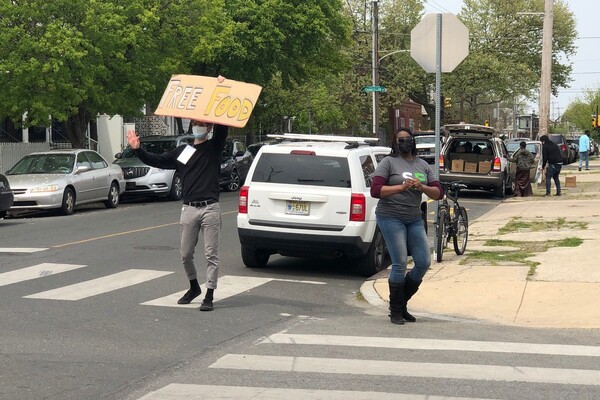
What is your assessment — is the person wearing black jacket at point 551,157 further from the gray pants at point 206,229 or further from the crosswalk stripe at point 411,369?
the crosswalk stripe at point 411,369

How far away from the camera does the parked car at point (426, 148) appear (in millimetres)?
37219

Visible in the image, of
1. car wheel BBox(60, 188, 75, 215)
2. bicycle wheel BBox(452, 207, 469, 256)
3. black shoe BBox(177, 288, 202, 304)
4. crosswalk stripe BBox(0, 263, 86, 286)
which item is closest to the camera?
black shoe BBox(177, 288, 202, 304)

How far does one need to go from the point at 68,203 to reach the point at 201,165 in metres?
13.3

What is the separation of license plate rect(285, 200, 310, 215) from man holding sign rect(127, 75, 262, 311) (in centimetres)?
268

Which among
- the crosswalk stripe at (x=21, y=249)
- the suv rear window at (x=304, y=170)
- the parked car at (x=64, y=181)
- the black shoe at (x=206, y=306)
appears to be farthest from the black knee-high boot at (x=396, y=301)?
the parked car at (x=64, y=181)

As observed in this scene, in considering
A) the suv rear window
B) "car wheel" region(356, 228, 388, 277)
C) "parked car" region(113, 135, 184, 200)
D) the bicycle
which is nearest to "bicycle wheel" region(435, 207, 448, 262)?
the bicycle

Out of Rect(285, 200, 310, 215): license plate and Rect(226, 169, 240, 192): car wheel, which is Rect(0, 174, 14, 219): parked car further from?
Rect(226, 169, 240, 192): car wheel

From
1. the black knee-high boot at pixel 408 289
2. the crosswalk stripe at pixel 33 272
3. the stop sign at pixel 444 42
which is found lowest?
the crosswalk stripe at pixel 33 272

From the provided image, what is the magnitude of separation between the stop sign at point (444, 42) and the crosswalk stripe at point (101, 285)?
4.71 meters

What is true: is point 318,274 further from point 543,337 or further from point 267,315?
point 543,337

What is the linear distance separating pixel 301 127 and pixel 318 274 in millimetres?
51629

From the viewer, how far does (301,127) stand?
64.2 metres

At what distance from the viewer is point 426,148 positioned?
38.0 meters

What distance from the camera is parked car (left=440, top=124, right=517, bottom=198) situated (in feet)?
87.8
